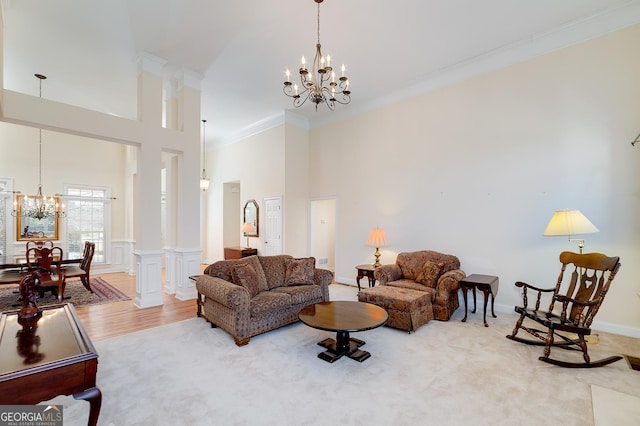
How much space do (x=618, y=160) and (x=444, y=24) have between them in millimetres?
2815

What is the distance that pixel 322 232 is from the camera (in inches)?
323

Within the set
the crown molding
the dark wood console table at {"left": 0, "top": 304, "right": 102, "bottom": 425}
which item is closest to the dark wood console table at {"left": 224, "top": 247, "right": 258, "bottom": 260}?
the crown molding

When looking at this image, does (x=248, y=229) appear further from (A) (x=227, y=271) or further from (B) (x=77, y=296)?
(A) (x=227, y=271)

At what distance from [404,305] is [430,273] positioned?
106 cm

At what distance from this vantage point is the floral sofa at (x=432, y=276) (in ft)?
13.7

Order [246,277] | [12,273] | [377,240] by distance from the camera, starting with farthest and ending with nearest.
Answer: [377,240] < [12,273] < [246,277]

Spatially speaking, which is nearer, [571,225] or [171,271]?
[571,225]

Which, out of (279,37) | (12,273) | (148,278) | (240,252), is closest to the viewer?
(279,37)

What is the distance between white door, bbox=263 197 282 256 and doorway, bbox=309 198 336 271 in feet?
2.68

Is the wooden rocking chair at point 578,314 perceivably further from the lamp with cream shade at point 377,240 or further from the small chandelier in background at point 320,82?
the small chandelier in background at point 320,82

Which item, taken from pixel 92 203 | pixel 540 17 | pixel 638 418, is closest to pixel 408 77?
pixel 540 17

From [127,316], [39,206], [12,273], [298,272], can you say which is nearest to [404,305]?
[298,272]

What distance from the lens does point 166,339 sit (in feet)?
11.8

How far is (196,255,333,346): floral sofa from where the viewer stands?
11.3 ft
